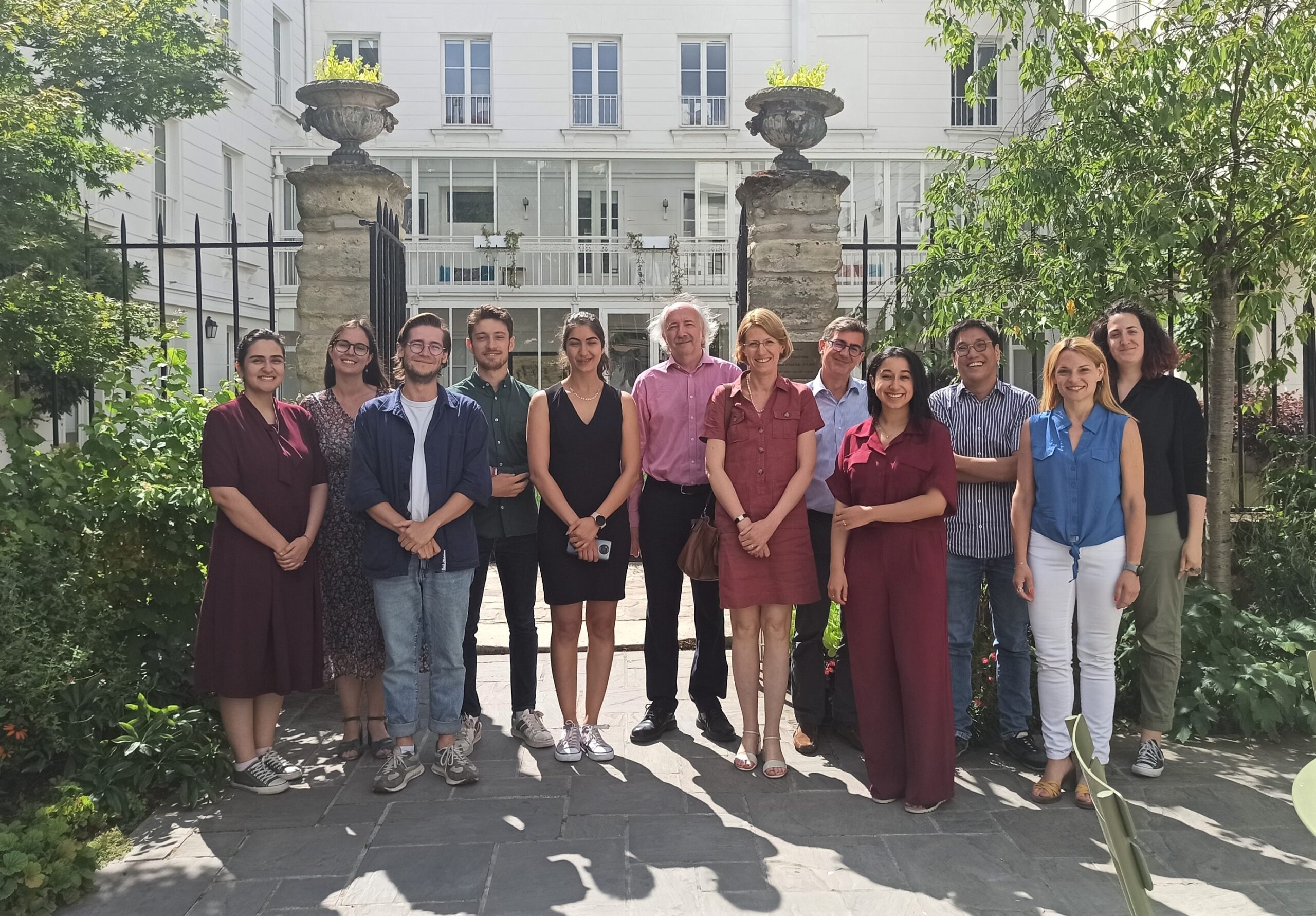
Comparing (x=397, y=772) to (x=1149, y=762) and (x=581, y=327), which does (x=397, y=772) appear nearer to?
(x=581, y=327)

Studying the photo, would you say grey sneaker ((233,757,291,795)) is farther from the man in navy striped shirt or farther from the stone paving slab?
the man in navy striped shirt

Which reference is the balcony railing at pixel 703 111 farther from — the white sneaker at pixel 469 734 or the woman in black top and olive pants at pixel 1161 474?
the white sneaker at pixel 469 734

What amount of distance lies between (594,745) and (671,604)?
736mm

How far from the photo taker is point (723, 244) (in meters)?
20.0

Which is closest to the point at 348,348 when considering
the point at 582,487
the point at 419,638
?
the point at 582,487

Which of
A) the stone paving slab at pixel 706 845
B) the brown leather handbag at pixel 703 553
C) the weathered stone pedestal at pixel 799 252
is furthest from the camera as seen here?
the weathered stone pedestal at pixel 799 252

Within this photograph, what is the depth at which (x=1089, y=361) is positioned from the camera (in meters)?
4.02

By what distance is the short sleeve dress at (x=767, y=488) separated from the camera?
438 cm

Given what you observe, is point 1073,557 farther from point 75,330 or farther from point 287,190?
point 287,190

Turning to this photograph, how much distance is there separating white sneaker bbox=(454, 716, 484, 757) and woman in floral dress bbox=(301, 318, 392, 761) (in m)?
0.34

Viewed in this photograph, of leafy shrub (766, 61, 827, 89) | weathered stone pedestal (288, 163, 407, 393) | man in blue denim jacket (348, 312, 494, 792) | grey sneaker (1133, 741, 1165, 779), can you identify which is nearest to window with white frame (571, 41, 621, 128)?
leafy shrub (766, 61, 827, 89)

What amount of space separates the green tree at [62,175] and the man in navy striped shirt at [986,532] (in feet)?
13.1

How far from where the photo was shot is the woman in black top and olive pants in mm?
4230

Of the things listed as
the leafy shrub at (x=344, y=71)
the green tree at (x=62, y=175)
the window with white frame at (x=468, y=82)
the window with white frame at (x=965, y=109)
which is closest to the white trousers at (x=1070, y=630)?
the green tree at (x=62, y=175)
